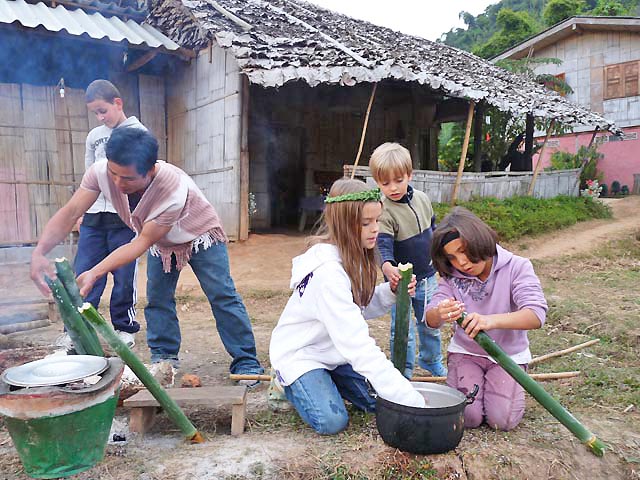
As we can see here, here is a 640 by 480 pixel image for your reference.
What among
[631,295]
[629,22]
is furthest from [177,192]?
[629,22]

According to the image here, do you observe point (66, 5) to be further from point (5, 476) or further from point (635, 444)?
point (635, 444)

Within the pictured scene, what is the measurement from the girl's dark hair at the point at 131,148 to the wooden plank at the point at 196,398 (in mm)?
1102

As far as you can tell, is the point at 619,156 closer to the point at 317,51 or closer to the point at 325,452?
the point at 317,51

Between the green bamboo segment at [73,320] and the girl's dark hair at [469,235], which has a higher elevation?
the girl's dark hair at [469,235]

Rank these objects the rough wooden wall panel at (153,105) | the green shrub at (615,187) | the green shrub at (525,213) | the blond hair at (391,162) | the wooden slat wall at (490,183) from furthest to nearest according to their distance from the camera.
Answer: the green shrub at (615,187) → the green shrub at (525,213) → the wooden slat wall at (490,183) → the rough wooden wall panel at (153,105) → the blond hair at (391,162)

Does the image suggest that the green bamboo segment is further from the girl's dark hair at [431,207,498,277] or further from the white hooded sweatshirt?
the girl's dark hair at [431,207,498,277]

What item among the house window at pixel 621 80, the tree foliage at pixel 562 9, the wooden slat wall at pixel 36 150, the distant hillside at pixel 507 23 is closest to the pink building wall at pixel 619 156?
the house window at pixel 621 80

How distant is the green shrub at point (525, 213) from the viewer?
9.86 meters

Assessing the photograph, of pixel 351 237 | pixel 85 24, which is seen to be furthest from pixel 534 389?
pixel 85 24

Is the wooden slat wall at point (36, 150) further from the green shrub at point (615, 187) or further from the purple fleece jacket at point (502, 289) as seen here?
the green shrub at point (615, 187)

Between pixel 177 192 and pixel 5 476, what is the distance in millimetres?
1502

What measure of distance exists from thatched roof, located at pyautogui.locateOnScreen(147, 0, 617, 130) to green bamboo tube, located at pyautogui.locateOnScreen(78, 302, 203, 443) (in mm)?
5590

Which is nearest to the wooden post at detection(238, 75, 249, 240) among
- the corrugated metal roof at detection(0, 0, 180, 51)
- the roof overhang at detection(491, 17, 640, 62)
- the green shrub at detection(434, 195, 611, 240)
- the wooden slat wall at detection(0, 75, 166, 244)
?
the corrugated metal roof at detection(0, 0, 180, 51)

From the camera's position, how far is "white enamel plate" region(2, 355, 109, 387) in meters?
1.97
